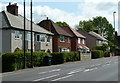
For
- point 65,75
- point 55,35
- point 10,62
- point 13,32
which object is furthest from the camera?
point 55,35

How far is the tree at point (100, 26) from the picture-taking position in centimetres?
12062

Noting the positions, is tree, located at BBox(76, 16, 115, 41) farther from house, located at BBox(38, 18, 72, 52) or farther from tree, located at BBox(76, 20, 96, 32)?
house, located at BBox(38, 18, 72, 52)

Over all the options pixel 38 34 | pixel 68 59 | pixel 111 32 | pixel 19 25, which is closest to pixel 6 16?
pixel 19 25

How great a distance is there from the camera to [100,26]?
4882 inches

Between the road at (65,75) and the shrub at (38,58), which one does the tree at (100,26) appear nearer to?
the shrub at (38,58)

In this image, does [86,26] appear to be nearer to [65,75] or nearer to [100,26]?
[100,26]

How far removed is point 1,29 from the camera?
40.4m

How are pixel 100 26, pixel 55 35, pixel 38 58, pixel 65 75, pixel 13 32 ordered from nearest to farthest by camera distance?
pixel 65 75, pixel 38 58, pixel 13 32, pixel 55 35, pixel 100 26

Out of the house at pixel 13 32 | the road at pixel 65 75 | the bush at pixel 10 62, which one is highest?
the house at pixel 13 32

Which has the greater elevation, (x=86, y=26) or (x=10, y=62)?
(x=86, y=26)

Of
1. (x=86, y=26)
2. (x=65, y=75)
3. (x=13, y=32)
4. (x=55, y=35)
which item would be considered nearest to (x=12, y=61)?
(x=65, y=75)

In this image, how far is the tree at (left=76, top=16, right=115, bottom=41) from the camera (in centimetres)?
12062

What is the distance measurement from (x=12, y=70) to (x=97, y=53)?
3914 cm

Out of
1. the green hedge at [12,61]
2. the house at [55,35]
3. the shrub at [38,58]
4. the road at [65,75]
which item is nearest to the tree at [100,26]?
the house at [55,35]
